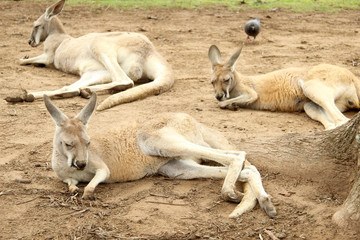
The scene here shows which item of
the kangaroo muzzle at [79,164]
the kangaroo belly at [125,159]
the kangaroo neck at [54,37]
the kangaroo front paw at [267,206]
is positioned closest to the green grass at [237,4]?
the kangaroo neck at [54,37]

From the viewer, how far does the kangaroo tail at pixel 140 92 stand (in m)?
6.50

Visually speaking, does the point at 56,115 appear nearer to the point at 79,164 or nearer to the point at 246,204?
the point at 79,164

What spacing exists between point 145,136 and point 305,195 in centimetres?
134

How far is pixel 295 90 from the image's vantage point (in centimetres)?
670

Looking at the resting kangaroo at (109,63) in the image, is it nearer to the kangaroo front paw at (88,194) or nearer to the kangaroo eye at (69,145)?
the kangaroo eye at (69,145)

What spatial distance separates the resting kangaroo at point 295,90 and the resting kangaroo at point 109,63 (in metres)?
0.88

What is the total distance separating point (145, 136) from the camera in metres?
4.56

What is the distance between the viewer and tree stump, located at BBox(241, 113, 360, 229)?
421 cm

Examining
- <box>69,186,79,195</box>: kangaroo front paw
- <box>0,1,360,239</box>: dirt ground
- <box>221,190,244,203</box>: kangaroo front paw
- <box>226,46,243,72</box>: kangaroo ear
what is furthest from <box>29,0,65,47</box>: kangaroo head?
<box>221,190,244,203</box>: kangaroo front paw

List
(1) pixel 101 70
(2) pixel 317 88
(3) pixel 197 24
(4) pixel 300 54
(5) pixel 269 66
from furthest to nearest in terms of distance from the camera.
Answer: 1. (3) pixel 197 24
2. (4) pixel 300 54
3. (5) pixel 269 66
4. (1) pixel 101 70
5. (2) pixel 317 88

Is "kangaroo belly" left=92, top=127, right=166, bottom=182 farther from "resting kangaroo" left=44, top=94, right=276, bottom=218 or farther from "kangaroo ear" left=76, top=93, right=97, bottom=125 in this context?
"kangaroo ear" left=76, top=93, right=97, bottom=125

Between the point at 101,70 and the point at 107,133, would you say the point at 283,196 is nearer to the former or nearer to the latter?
the point at 107,133

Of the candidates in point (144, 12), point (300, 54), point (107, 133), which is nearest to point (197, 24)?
point (144, 12)

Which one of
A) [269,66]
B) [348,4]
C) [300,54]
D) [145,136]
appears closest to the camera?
[145,136]
